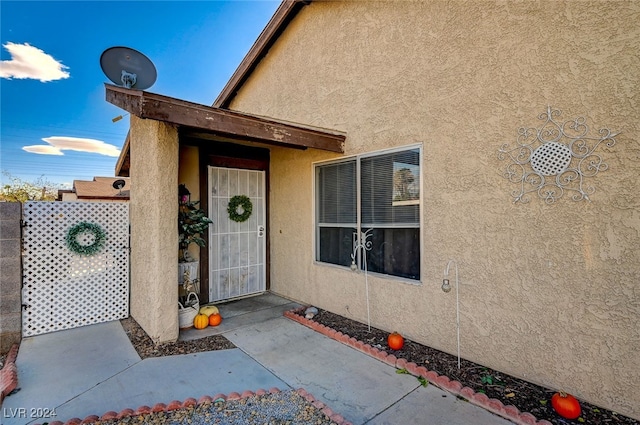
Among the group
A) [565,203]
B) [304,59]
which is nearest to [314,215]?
[304,59]

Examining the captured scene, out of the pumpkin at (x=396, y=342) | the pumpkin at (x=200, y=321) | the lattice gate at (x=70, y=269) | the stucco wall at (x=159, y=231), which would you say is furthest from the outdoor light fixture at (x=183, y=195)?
the pumpkin at (x=396, y=342)

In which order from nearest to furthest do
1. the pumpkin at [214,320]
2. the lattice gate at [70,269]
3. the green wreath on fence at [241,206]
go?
the lattice gate at [70,269], the pumpkin at [214,320], the green wreath on fence at [241,206]

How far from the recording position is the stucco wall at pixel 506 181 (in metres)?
2.66

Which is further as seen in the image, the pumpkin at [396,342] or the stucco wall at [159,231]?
the stucco wall at [159,231]

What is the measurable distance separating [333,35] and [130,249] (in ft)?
18.6

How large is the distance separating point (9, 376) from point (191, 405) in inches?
90.3

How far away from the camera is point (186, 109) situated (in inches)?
149

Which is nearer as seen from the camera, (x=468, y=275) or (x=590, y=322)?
(x=590, y=322)

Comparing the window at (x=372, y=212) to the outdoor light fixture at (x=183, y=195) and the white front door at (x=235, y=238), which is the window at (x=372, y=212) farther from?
the outdoor light fixture at (x=183, y=195)

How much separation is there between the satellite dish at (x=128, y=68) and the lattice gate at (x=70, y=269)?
220cm

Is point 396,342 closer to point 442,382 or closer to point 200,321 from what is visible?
point 442,382

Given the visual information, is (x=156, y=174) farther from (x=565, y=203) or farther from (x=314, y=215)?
(x=565, y=203)

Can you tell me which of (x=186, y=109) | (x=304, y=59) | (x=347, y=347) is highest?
(x=304, y=59)

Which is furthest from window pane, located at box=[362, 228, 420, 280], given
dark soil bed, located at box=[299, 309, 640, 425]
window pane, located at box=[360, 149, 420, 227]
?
dark soil bed, located at box=[299, 309, 640, 425]
